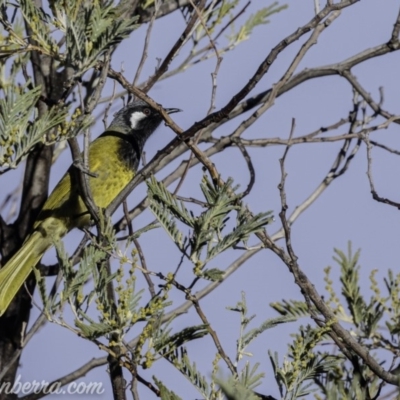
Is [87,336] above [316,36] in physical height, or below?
below

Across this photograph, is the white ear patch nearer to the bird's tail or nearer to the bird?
the bird

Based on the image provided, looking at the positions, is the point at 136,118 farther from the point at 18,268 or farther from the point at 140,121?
the point at 18,268

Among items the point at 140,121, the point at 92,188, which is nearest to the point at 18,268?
the point at 92,188

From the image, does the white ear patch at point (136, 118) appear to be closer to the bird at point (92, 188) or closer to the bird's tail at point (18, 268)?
the bird at point (92, 188)

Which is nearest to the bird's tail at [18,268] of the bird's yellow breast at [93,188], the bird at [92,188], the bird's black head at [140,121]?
the bird at [92,188]

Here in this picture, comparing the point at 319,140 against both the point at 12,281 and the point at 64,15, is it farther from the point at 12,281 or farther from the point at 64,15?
the point at 12,281

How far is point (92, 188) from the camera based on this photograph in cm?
494

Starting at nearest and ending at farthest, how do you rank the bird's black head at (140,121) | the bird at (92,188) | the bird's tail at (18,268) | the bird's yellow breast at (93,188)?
the bird's tail at (18,268) < the bird at (92,188) < the bird's yellow breast at (93,188) < the bird's black head at (140,121)

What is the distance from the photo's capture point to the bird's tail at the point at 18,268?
401 cm

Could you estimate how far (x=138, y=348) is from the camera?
2.42 m

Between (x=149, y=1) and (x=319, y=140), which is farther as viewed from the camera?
(x=149, y=1)

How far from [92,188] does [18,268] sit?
3.07 ft

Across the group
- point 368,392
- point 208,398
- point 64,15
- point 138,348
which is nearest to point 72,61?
point 64,15

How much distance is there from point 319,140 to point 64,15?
1.33 m
